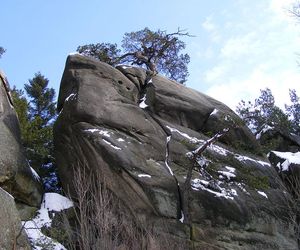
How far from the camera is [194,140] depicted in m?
17.0

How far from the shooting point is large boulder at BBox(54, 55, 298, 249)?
45.7ft

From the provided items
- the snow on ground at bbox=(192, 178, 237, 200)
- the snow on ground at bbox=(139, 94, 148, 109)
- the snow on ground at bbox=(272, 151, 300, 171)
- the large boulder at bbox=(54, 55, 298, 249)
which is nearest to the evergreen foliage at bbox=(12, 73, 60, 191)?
the large boulder at bbox=(54, 55, 298, 249)

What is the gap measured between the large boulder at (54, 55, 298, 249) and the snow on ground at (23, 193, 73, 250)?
0.47m

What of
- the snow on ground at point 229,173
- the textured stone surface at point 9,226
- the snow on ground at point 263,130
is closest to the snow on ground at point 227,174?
the snow on ground at point 229,173

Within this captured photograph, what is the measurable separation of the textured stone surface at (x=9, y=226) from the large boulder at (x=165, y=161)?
3.23m

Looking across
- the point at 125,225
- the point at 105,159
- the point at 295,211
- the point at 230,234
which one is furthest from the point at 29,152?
the point at 295,211

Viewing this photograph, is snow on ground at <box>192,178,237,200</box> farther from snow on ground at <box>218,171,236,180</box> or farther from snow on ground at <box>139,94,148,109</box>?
snow on ground at <box>139,94,148,109</box>

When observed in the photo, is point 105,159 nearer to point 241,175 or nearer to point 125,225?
point 125,225

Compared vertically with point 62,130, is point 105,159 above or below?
below

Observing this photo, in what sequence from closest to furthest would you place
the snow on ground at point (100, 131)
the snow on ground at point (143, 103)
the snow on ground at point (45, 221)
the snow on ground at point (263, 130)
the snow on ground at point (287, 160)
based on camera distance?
the snow on ground at point (45, 221), the snow on ground at point (100, 131), the snow on ground at point (143, 103), the snow on ground at point (287, 160), the snow on ground at point (263, 130)

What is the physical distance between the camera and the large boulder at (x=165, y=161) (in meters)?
13.9

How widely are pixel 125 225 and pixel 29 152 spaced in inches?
300

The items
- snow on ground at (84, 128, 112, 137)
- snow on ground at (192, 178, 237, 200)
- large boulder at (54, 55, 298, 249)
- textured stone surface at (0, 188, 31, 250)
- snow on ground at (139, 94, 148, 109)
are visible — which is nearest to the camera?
textured stone surface at (0, 188, 31, 250)

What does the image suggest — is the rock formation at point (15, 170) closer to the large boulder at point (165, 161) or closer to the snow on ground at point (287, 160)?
the large boulder at point (165, 161)
